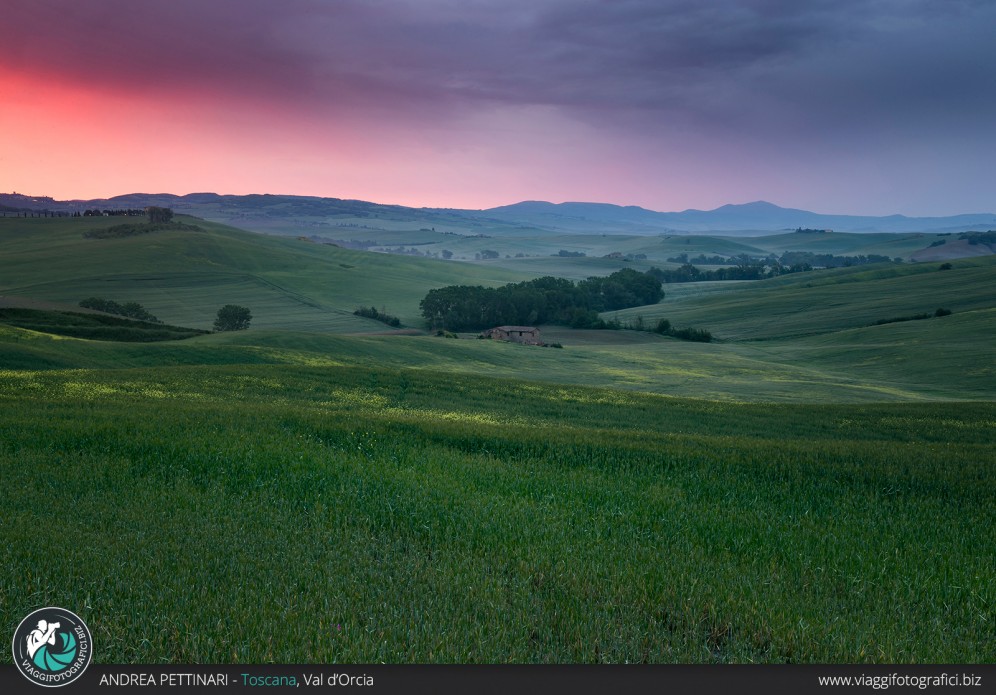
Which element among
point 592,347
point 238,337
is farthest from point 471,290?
point 238,337

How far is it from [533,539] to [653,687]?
3.10m

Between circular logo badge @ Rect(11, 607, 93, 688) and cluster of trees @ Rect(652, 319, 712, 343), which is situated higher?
circular logo badge @ Rect(11, 607, 93, 688)

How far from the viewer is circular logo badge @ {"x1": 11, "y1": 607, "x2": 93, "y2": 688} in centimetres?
Result: 503

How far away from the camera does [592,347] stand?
88250 millimetres

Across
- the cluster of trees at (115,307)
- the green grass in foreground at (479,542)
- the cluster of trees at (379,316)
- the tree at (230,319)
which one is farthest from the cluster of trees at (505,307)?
the green grass in foreground at (479,542)

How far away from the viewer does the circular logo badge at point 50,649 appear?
503 centimetres

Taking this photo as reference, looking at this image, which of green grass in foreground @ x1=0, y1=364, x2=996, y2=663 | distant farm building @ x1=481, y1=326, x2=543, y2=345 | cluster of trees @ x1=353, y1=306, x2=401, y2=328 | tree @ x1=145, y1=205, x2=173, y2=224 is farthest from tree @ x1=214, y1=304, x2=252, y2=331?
tree @ x1=145, y1=205, x2=173, y2=224

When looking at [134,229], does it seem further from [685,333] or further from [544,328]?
[685,333]

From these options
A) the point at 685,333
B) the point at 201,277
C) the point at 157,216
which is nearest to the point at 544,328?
the point at 685,333

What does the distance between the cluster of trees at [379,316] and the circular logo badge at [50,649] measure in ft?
356

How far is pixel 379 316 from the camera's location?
4656 inches

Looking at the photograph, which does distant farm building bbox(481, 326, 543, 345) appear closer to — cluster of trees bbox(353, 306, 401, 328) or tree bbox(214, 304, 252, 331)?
cluster of trees bbox(353, 306, 401, 328)

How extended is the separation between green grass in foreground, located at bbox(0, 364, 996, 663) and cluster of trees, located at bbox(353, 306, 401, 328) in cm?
9907

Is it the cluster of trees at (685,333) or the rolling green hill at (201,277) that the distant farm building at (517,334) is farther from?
the rolling green hill at (201,277)
